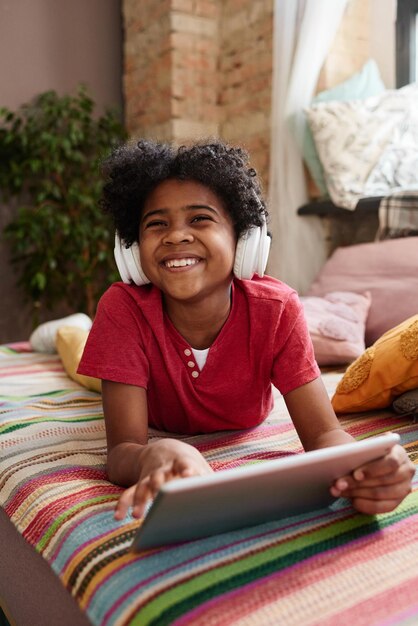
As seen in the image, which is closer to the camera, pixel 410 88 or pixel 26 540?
pixel 26 540

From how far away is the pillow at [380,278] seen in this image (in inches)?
71.0

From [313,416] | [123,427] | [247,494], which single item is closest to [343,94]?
[313,416]

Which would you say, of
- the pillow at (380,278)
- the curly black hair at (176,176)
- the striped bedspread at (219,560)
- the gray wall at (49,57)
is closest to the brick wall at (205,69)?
the gray wall at (49,57)

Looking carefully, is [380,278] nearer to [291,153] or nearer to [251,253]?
[291,153]

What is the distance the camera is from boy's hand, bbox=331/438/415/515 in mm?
724

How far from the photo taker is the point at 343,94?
2.58 m

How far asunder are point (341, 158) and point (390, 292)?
2.48ft

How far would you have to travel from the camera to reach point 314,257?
2.63 m

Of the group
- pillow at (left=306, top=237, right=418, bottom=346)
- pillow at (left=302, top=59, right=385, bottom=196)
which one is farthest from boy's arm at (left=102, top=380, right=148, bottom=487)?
pillow at (left=302, top=59, right=385, bottom=196)

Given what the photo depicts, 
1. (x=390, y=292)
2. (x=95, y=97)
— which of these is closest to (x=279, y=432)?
(x=390, y=292)

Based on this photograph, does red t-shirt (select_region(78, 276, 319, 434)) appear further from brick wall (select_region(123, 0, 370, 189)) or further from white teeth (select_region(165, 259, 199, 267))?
brick wall (select_region(123, 0, 370, 189))

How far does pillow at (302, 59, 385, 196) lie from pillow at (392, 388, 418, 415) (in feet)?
4.90

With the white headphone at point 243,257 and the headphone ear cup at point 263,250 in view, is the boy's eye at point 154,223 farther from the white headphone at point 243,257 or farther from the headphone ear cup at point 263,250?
the headphone ear cup at point 263,250

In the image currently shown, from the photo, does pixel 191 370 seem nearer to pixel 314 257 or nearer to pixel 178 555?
pixel 178 555
